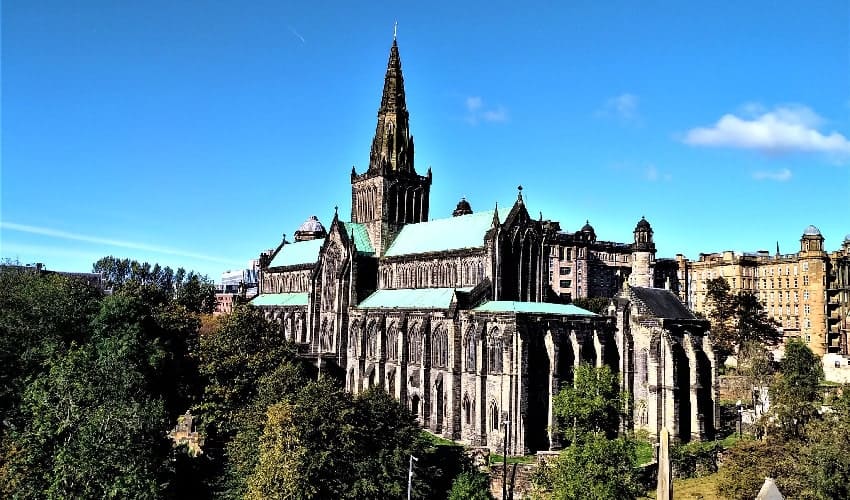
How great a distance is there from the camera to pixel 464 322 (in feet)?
213

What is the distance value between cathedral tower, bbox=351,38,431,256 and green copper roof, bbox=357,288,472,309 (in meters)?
8.79

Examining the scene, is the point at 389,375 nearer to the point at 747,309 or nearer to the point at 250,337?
the point at 250,337

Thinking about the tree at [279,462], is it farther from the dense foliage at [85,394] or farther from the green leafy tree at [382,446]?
the dense foliage at [85,394]

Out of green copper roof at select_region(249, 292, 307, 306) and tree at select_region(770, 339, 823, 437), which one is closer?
tree at select_region(770, 339, 823, 437)

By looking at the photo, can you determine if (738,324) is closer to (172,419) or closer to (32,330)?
(172,419)

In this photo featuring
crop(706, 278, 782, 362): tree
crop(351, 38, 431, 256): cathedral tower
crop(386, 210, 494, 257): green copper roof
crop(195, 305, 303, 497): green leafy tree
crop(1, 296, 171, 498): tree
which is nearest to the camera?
crop(1, 296, 171, 498): tree

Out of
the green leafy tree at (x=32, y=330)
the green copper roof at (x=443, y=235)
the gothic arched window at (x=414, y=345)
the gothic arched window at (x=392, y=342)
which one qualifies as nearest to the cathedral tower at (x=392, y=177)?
the green copper roof at (x=443, y=235)

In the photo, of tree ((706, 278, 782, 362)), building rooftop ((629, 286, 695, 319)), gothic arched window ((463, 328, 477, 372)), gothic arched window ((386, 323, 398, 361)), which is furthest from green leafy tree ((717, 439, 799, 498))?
tree ((706, 278, 782, 362))

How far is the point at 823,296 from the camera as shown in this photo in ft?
386

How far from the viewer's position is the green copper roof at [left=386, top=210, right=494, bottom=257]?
248ft

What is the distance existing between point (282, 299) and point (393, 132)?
1291 inches

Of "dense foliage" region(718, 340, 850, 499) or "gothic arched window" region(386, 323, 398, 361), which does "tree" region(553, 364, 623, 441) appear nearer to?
"dense foliage" region(718, 340, 850, 499)

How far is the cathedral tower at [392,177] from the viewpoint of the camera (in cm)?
9212

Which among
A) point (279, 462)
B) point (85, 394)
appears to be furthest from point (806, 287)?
point (85, 394)
